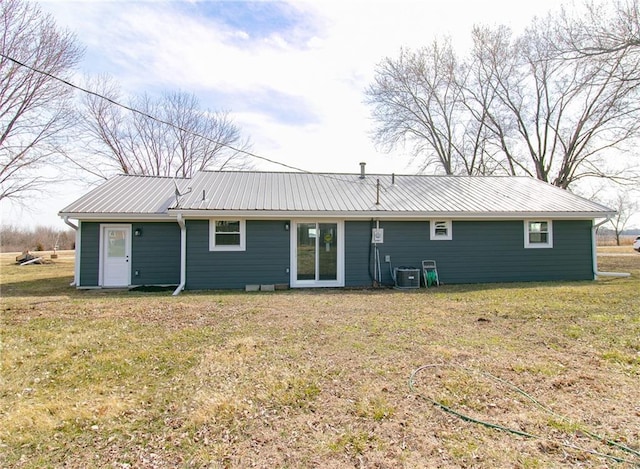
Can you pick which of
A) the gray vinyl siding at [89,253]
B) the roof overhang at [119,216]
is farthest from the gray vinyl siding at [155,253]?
the gray vinyl siding at [89,253]

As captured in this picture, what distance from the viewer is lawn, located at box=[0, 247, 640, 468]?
249 centimetres

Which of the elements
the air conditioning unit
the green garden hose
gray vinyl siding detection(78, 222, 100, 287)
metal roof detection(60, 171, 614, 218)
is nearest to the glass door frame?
metal roof detection(60, 171, 614, 218)

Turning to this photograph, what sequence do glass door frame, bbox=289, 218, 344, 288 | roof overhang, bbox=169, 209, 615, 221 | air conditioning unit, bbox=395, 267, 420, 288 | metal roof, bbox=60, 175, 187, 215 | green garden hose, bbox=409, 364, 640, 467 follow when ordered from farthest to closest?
metal roof, bbox=60, 175, 187, 215, glass door frame, bbox=289, 218, 344, 288, air conditioning unit, bbox=395, 267, 420, 288, roof overhang, bbox=169, 209, 615, 221, green garden hose, bbox=409, 364, 640, 467

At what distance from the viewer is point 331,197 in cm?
1096

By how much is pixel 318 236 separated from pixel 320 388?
22.8ft

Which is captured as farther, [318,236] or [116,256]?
[116,256]

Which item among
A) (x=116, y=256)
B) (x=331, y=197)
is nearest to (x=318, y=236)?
(x=331, y=197)

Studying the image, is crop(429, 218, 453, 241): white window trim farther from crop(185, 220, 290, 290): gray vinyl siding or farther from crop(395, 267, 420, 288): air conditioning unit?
crop(185, 220, 290, 290): gray vinyl siding

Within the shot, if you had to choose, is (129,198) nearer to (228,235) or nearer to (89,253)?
(89,253)

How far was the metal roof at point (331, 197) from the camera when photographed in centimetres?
1002

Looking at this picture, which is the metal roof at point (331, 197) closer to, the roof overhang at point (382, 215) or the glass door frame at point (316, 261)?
the roof overhang at point (382, 215)

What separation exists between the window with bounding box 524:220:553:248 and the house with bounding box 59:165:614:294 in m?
0.03

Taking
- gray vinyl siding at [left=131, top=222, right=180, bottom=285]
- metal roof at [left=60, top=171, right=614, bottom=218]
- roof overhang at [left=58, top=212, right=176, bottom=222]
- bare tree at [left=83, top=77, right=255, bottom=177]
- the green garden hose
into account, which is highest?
bare tree at [left=83, top=77, right=255, bottom=177]

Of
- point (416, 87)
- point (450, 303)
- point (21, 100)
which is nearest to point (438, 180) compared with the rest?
point (450, 303)
